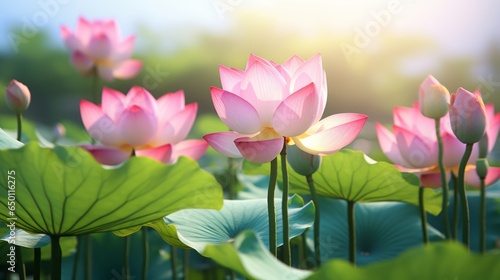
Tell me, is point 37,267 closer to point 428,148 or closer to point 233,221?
point 233,221

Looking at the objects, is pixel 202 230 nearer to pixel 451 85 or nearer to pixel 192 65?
pixel 451 85

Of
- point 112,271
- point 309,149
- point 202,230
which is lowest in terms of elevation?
point 112,271

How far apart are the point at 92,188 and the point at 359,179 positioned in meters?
0.43

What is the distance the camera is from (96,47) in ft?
5.15

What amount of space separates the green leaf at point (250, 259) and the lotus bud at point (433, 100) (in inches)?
14.8

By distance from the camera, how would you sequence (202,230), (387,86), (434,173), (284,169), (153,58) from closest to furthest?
(284,169)
(202,230)
(434,173)
(387,86)
(153,58)

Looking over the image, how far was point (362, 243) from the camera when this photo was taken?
1099mm

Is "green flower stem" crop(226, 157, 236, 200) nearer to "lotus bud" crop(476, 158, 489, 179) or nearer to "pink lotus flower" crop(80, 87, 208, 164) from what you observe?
"pink lotus flower" crop(80, 87, 208, 164)

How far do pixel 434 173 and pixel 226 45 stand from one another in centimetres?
1337

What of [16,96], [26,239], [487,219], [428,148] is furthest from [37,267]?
[487,219]

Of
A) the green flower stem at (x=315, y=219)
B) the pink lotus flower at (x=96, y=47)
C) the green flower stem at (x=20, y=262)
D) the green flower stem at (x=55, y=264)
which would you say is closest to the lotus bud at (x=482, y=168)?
the green flower stem at (x=315, y=219)

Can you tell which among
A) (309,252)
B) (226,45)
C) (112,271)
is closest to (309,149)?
(309,252)

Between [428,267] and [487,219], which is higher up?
[428,267]

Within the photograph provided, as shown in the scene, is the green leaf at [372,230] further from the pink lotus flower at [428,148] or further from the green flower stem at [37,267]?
the green flower stem at [37,267]
